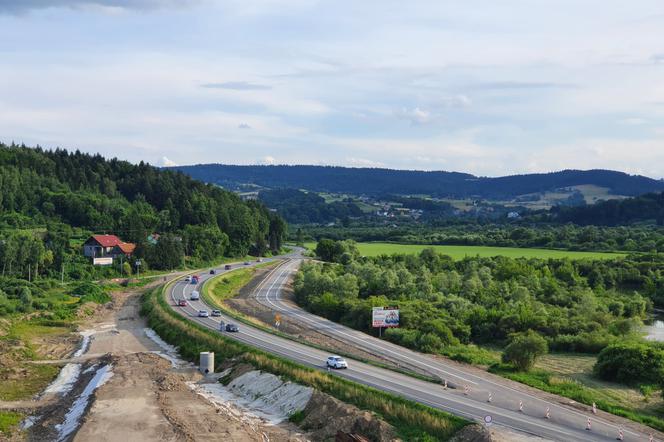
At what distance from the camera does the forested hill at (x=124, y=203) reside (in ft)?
413

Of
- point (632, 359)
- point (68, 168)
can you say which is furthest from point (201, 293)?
point (68, 168)

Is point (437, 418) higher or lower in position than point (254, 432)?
higher

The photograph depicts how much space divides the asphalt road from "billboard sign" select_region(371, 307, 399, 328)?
5.77 feet

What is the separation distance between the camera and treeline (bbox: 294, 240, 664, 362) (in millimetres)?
64125

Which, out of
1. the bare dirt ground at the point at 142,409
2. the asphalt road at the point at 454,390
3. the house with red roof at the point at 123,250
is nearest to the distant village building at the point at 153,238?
the house with red roof at the point at 123,250

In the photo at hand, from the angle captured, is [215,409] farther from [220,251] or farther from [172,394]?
[220,251]

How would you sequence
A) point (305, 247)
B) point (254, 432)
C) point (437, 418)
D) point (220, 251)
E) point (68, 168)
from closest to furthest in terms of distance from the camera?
1. point (437, 418)
2. point (254, 432)
3. point (220, 251)
4. point (68, 168)
5. point (305, 247)

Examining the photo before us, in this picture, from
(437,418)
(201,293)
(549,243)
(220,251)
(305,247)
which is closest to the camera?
(437,418)

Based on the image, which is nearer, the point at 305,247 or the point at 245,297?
the point at 245,297

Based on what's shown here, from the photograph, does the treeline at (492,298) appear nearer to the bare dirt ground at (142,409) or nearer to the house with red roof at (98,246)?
the bare dirt ground at (142,409)

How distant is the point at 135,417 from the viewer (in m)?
39.5

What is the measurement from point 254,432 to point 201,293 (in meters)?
54.2

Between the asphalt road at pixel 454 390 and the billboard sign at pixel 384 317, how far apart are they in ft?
5.77

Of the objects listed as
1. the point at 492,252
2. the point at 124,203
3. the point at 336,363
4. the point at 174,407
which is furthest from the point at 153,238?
the point at 174,407
